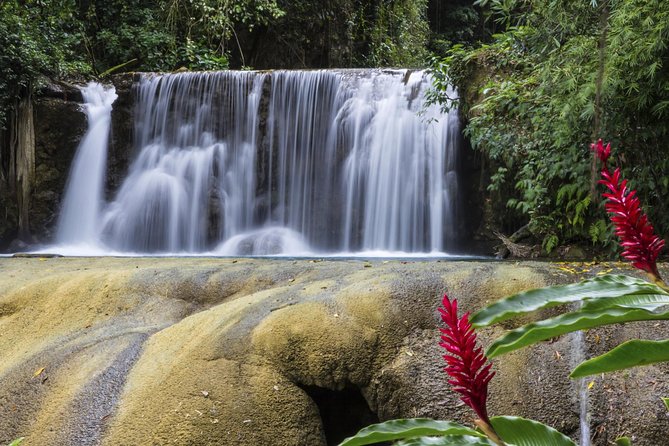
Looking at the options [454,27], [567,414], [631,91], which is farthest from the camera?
[454,27]

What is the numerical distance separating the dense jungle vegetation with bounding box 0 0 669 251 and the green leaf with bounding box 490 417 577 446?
2686 mm

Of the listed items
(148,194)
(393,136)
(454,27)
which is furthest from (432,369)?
(454,27)

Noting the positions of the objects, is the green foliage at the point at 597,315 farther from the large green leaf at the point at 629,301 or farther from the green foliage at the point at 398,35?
the green foliage at the point at 398,35

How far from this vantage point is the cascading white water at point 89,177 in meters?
12.4

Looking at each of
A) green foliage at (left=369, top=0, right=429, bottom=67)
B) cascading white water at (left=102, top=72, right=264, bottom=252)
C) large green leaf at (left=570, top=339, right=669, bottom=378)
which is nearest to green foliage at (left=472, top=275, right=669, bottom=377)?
large green leaf at (left=570, top=339, right=669, bottom=378)

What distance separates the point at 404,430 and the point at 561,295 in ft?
1.09

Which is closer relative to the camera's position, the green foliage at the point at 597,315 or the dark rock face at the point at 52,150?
the green foliage at the point at 597,315

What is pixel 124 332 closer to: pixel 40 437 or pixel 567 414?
pixel 40 437

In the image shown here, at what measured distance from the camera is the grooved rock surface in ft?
11.0

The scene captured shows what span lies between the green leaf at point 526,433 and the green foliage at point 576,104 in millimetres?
4151

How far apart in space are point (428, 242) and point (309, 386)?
727cm

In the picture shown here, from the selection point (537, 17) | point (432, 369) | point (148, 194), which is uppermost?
point (537, 17)

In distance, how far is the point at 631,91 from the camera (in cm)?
635

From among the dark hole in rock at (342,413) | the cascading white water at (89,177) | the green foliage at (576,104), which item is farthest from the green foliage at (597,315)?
the cascading white water at (89,177)
